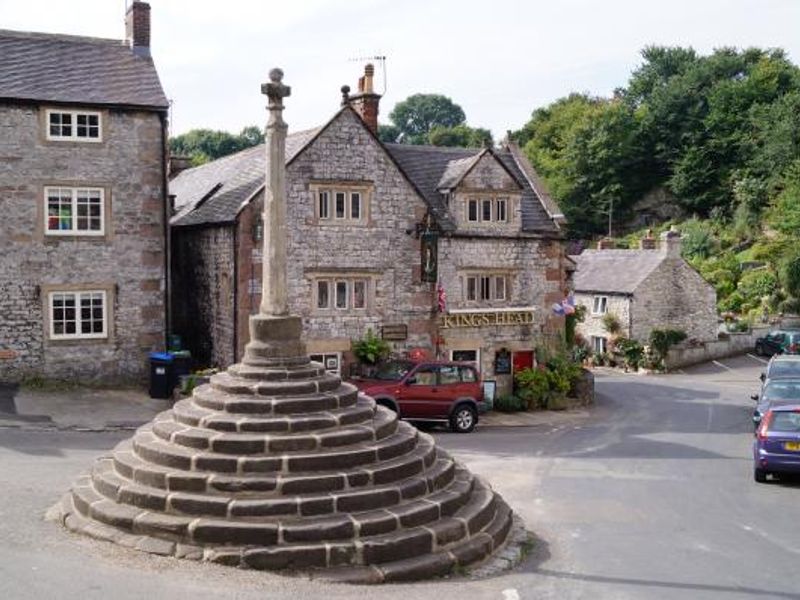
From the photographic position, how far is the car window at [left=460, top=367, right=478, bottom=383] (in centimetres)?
2350

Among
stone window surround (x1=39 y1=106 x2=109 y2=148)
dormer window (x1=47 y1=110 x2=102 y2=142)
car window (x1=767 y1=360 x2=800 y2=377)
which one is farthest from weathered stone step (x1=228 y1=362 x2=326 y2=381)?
car window (x1=767 y1=360 x2=800 y2=377)

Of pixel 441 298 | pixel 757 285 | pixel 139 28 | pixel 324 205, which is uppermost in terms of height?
pixel 139 28

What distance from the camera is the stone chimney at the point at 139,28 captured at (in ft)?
84.9

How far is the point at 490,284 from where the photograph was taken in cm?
2786

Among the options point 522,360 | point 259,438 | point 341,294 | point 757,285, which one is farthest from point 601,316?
point 259,438

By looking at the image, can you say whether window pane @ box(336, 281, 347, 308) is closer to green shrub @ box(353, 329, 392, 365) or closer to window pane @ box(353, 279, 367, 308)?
window pane @ box(353, 279, 367, 308)

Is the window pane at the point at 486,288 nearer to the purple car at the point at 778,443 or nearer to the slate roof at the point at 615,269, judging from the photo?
the purple car at the point at 778,443

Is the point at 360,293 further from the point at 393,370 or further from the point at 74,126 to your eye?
the point at 74,126

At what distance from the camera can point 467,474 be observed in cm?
1280

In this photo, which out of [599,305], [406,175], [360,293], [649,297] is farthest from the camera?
[599,305]

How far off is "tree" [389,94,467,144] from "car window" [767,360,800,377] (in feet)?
341

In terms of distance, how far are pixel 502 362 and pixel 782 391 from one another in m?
8.63

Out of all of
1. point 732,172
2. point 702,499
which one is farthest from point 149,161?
point 732,172

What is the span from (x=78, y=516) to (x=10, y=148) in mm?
14993
